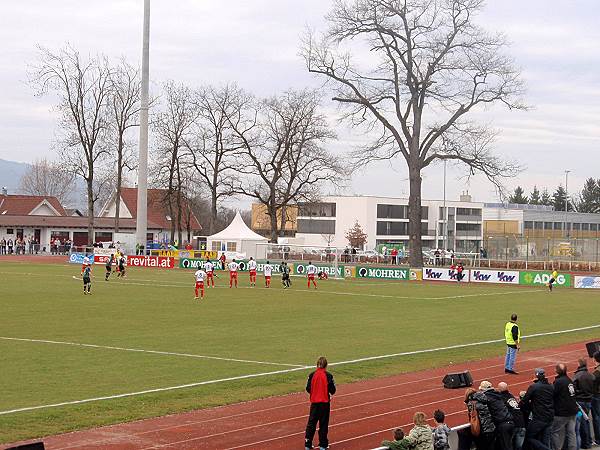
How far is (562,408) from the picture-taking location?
14.5 m

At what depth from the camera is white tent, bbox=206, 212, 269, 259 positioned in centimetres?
7756

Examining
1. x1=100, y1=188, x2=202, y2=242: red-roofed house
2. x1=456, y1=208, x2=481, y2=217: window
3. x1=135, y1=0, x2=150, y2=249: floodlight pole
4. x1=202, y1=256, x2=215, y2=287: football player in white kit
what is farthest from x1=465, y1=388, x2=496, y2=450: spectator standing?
→ x1=456, y1=208, x2=481, y2=217: window

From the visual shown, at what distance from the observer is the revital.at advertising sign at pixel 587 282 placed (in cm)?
6016

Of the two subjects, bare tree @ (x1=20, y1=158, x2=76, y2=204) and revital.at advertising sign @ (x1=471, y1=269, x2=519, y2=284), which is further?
bare tree @ (x1=20, y1=158, x2=76, y2=204)

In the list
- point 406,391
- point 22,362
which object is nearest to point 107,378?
point 22,362

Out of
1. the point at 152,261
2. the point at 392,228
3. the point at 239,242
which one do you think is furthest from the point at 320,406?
the point at 392,228

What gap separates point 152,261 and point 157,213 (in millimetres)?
37287

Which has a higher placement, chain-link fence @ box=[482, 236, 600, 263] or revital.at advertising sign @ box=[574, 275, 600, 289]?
chain-link fence @ box=[482, 236, 600, 263]

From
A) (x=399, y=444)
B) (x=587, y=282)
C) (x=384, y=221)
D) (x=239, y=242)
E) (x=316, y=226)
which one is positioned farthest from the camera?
(x=316, y=226)

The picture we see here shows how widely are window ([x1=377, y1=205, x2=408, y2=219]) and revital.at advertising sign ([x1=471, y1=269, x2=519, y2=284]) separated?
192 feet

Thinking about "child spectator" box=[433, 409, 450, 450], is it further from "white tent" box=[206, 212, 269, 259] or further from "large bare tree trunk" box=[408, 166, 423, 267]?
"white tent" box=[206, 212, 269, 259]

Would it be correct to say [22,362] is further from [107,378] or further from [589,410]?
[589,410]

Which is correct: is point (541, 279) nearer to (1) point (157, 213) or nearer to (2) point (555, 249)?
(2) point (555, 249)

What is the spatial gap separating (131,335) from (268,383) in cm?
926
